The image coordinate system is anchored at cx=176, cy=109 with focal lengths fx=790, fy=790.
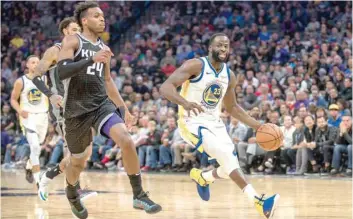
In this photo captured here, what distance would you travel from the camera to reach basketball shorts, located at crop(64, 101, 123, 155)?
292 inches

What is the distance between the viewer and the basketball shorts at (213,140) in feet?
27.2

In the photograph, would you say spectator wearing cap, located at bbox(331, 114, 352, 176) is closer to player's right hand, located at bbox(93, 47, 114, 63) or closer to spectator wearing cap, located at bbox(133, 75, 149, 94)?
spectator wearing cap, located at bbox(133, 75, 149, 94)

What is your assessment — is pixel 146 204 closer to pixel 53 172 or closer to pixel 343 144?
pixel 53 172

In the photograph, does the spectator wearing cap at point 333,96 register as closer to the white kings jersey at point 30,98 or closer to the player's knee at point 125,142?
the white kings jersey at point 30,98

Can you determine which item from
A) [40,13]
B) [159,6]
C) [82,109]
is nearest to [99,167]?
[159,6]

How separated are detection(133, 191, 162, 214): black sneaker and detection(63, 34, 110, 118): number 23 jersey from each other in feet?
3.13

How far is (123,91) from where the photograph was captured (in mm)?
20516

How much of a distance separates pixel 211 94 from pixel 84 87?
72.5 inches

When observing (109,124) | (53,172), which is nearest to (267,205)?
(109,124)

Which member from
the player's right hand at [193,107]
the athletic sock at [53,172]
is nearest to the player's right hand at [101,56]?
the player's right hand at [193,107]

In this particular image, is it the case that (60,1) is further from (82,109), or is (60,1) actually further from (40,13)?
(82,109)

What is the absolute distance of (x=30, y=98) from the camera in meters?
12.5

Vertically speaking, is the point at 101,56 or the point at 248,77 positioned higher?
the point at 101,56

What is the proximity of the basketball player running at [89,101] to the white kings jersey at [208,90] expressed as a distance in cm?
131
